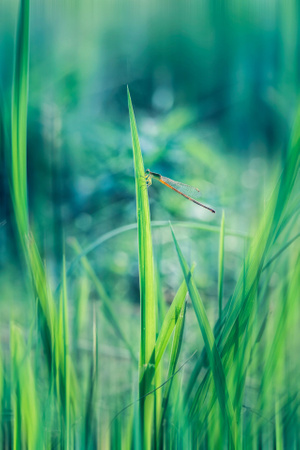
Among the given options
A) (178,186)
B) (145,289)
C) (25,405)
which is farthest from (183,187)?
(25,405)

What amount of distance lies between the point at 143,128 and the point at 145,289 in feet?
0.74

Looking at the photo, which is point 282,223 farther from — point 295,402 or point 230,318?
point 295,402

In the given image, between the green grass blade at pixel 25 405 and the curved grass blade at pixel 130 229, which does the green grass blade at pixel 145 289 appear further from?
the green grass blade at pixel 25 405

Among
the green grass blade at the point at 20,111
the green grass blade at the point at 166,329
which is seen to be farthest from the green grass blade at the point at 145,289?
the green grass blade at the point at 20,111

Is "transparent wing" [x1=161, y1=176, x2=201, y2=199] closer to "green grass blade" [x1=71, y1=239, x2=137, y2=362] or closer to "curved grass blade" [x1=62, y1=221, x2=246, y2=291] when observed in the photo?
"curved grass blade" [x1=62, y1=221, x2=246, y2=291]

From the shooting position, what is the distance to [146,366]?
0.54 metres

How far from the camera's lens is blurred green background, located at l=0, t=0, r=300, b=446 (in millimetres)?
556

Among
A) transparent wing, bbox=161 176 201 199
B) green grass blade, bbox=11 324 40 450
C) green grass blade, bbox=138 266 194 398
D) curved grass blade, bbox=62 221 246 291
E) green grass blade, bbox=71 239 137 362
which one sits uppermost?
transparent wing, bbox=161 176 201 199

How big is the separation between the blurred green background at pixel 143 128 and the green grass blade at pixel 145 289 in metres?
0.02

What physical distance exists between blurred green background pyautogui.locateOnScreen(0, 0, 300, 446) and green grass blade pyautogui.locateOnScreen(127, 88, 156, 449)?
2 centimetres

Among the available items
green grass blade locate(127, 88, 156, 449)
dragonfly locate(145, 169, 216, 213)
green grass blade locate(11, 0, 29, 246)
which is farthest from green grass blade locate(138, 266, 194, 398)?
green grass blade locate(11, 0, 29, 246)

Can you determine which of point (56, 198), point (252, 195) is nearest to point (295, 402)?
point (252, 195)

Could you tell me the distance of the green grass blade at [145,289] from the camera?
520 mm

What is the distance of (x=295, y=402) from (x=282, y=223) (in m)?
0.26
